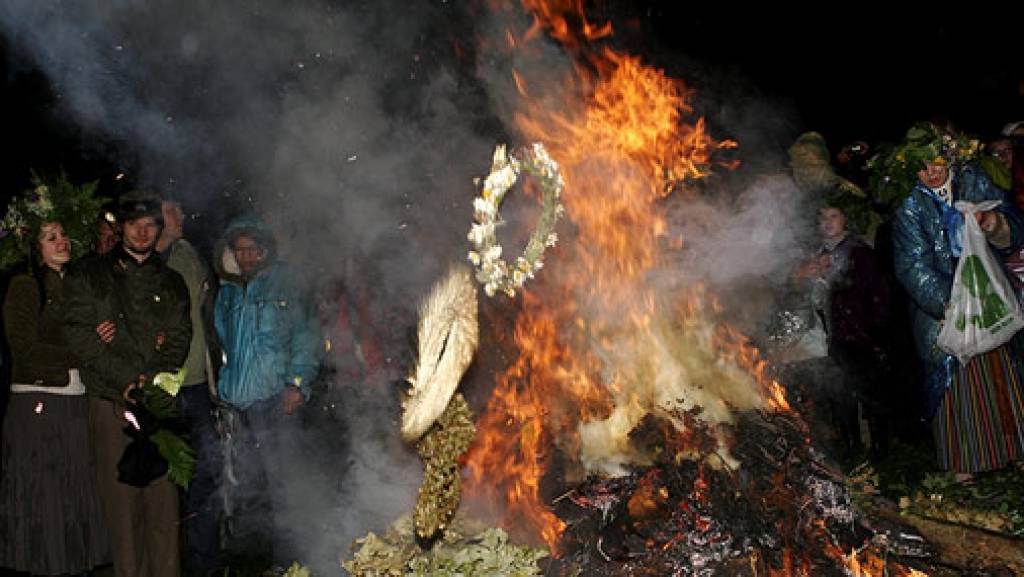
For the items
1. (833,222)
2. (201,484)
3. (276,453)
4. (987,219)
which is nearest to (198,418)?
(201,484)

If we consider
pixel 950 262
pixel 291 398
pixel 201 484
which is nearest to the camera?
pixel 201 484

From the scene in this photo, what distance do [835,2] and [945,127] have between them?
4.54m

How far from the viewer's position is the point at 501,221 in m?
5.62

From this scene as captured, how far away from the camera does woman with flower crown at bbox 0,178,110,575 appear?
5.12 metres

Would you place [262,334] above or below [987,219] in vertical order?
below

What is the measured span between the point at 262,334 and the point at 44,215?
1510 millimetres

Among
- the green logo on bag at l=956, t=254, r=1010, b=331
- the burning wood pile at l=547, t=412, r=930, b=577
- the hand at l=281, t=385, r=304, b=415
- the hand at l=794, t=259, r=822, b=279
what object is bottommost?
the burning wood pile at l=547, t=412, r=930, b=577

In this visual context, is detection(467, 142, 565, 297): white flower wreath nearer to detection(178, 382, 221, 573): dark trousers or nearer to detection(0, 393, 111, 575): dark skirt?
detection(178, 382, 221, 573): dark trousers

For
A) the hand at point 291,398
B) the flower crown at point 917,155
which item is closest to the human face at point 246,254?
the hand at point 291,398

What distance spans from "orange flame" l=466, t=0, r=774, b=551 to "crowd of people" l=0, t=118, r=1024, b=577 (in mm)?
1105

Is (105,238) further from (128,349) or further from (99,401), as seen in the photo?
(99,401)

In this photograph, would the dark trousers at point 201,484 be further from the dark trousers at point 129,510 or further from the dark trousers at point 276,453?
the dark trousers at point 129,510

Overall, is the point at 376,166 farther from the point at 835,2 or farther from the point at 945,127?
the point at 835,2

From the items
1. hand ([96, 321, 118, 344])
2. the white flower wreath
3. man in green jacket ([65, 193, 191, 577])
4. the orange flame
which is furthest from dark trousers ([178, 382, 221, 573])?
the white flower wreath
